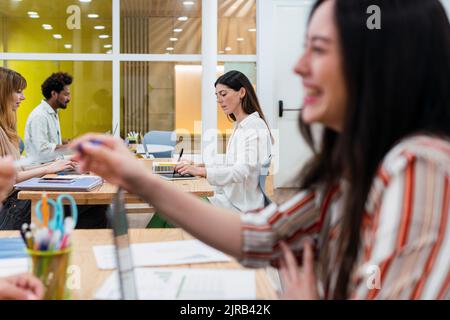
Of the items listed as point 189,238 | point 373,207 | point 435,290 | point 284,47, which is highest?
point 284,47

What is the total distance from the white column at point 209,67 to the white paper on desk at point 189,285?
5609 mm

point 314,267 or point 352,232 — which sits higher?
point 352,232

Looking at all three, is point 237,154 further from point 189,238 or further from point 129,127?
point 129,127

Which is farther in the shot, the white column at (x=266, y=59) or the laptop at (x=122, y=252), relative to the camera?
the white column at (x=266, y=59)

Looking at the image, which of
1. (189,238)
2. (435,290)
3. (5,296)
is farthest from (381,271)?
(189,238)

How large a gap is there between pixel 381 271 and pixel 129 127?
6.66m

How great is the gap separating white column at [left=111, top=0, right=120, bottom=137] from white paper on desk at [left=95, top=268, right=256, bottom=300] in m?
5.86

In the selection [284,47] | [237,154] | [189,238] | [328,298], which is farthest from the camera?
[284,47]

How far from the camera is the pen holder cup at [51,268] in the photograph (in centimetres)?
93

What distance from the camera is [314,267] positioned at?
0.97 m

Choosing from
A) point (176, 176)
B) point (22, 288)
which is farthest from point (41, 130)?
point (22, 288)

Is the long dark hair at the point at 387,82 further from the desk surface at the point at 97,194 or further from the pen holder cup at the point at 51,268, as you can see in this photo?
the desk surface at the point at 97,194

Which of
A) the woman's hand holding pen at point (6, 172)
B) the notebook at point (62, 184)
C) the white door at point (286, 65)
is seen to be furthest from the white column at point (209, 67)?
the woman's hand holding pen at point (6, 172)

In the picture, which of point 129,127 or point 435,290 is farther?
point 129,127
